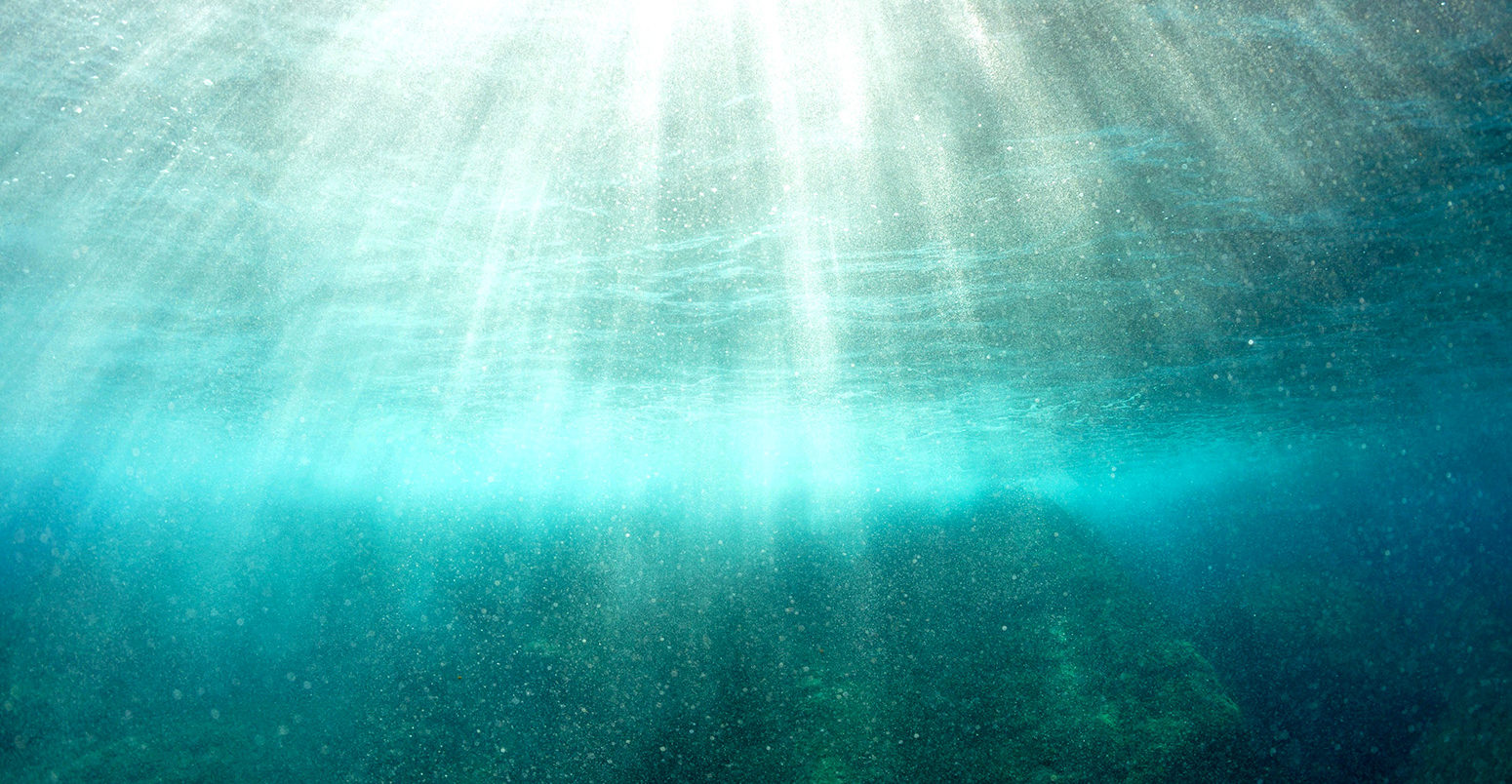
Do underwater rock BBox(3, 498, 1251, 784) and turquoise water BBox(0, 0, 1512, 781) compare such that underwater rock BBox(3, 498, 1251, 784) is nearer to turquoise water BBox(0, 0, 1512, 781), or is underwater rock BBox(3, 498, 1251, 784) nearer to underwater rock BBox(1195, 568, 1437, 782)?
turquoise water BBox(0, 0, 1512, 781)

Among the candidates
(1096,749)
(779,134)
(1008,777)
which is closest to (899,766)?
(1008,777)

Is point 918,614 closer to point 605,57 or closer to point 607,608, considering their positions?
point 607,608

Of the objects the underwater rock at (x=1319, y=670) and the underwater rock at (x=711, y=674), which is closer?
the underwater rock at (x=1319, y=670)

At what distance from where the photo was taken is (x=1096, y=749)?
46.6ft

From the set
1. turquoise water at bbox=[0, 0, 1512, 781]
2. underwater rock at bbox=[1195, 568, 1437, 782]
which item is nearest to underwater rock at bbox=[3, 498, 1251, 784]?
turquoise water at bbox=[0, 0, 1512, 781]

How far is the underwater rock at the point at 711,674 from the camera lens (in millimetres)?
14906

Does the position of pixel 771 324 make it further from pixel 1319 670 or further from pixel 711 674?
pixel 1319 670

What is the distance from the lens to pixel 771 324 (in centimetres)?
1925

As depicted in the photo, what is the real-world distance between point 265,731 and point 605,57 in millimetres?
20196

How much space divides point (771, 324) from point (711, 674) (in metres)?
9.62

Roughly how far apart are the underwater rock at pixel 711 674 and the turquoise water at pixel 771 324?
0.47ft

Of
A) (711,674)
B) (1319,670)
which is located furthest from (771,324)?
(1319,670)

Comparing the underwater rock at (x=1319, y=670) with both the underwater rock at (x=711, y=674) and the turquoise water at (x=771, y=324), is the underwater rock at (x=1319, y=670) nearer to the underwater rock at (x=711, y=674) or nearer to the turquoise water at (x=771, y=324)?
the turquoise water at (x=771, y=324)

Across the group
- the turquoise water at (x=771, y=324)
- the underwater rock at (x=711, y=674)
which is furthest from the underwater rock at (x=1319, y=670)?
the underwater rock at (x=711, y=674)
